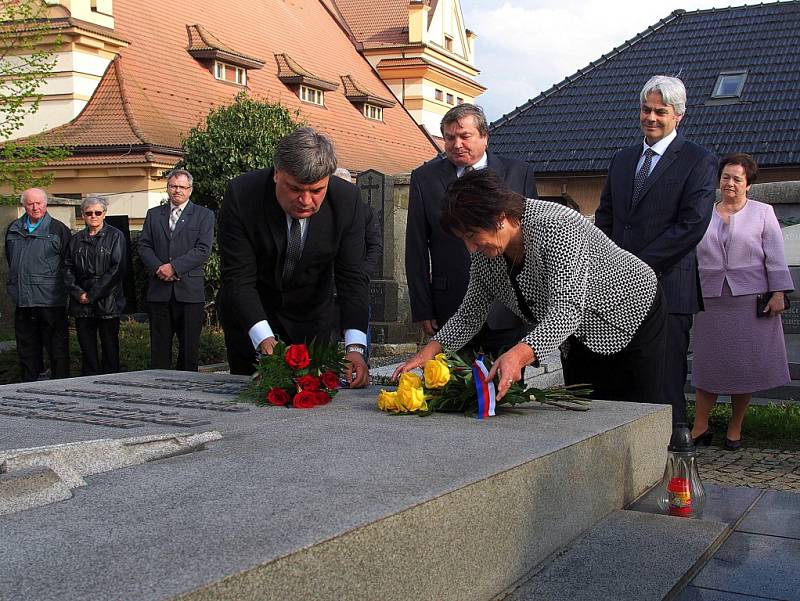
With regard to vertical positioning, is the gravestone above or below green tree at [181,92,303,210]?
below

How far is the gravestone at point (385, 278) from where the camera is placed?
39.3 ft

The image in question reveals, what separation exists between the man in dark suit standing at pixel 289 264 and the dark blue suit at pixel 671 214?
1.43 metres

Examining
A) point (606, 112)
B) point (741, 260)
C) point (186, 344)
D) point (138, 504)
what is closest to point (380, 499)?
point (138, 504)

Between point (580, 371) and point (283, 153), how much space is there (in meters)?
1.55

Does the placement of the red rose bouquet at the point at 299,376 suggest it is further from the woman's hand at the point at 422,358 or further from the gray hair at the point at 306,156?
the gray hair at the point at 306,156

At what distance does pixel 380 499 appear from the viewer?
256 cm

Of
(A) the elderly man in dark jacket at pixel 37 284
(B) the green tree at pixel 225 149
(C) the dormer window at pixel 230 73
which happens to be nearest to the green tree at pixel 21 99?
(B) the green tree at pixel 225 149

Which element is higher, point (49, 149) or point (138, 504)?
point (49, 149)

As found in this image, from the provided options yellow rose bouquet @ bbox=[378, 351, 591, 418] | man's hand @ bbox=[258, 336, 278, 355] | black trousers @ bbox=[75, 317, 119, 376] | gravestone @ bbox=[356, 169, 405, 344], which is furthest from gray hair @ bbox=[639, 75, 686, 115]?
gravestone @ bbox=[356, 169, 405, 344]

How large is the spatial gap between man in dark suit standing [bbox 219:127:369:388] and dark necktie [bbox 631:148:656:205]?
1.46m

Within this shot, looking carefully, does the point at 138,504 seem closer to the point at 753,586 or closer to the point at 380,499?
the point at 380,499

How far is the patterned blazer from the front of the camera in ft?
12.2

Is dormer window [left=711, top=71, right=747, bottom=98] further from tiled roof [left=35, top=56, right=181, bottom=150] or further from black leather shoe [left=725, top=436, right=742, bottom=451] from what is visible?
black leather shoe [left=725, top=436, right=742, bottom=451]

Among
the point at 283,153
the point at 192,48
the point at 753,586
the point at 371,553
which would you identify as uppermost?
the point at 192,48
